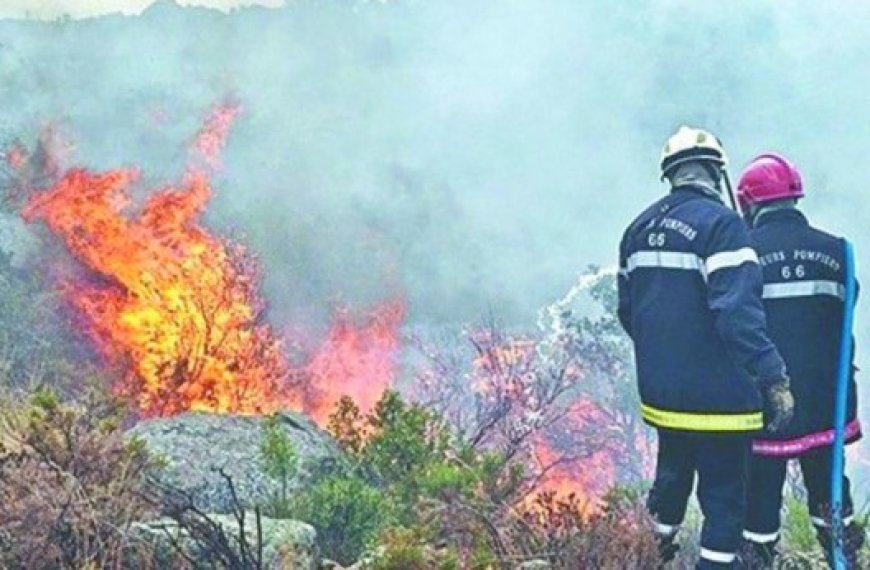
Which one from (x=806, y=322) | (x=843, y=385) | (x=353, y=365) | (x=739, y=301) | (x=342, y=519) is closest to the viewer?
(x=739, y=301)

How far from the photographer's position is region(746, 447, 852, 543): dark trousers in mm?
4199

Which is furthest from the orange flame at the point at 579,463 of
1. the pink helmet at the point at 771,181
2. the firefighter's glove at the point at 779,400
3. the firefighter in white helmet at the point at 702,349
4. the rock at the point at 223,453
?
the firefighter's glove at the point at 779,400

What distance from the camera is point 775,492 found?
4.23 meters

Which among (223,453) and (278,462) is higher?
(223,453)

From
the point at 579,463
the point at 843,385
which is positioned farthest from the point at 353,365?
the point at 843,385

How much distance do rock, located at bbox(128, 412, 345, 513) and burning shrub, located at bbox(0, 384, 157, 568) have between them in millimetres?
777

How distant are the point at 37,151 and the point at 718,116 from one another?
21.8 m

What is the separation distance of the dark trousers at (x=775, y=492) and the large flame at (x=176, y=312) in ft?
24.9

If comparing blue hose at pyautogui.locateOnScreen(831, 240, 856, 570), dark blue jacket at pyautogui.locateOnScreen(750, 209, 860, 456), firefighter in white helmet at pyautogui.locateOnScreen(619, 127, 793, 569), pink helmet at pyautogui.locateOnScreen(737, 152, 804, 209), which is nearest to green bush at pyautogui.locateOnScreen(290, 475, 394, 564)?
firefighter in white helmet at pyautogui.locateOnScreen(619, 127, 793, 569)

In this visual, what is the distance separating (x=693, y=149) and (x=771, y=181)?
709 mm

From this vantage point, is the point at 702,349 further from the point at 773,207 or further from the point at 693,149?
the point at 773,207

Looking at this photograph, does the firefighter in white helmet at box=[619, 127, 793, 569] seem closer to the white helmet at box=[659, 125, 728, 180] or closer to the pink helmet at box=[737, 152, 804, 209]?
the white helmet at box=[659, 125, 728, 180]

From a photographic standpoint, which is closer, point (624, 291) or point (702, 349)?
point (702, 349)

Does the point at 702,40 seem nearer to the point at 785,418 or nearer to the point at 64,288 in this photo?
the point at 64,288
